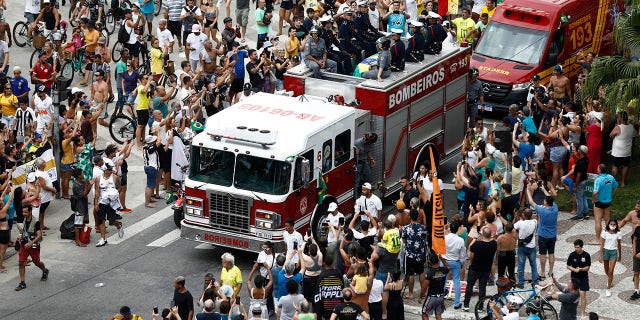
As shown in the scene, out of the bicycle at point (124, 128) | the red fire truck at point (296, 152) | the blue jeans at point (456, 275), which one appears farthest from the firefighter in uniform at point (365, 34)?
the blue jeans at point (456, 275)

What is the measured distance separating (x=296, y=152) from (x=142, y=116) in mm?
7020

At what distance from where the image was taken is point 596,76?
88.8ft

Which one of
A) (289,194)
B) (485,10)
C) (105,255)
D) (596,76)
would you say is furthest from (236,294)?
(485,10)

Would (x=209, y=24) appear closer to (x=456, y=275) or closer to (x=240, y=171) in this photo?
(x=240, y=171)

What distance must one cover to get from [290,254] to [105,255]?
4.54 meters

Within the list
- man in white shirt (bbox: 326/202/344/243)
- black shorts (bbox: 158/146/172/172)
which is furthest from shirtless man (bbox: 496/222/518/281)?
black shorts (bbox: 158/146/172/172)

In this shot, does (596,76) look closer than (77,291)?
No

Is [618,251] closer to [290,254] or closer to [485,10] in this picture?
[290,254]

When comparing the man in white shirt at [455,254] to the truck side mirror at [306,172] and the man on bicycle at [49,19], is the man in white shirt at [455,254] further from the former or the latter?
the man on bicycle at [49,19]

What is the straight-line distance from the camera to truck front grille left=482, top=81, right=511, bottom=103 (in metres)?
31.1

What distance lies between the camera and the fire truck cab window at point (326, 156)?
24.4 metres

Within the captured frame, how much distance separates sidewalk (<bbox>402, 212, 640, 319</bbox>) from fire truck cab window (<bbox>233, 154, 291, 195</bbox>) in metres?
3.04

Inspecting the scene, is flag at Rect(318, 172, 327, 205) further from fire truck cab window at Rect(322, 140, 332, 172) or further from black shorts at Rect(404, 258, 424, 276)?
black shorts at Rect(404, 258, 424, 276)

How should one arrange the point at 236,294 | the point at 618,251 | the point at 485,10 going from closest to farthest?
the point at 236,294 → the point at 618,251 → the point at 485,10
